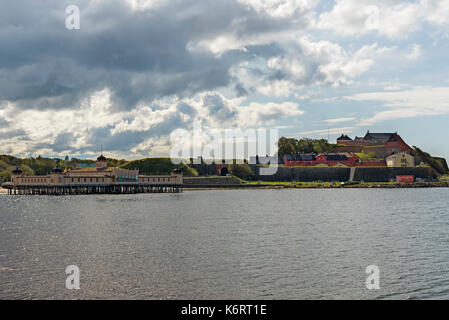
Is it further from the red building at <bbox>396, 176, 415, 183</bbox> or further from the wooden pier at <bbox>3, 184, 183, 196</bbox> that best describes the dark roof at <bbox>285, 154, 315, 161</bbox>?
the wooden pier at <bbox>3, 184, 183, 196</bbox>

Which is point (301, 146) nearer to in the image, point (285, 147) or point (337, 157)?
point (285, 147)

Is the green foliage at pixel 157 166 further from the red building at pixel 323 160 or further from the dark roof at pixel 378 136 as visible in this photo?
the dark roof at pixel 378 136

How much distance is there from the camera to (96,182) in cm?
13125

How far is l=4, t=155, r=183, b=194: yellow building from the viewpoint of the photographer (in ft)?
424

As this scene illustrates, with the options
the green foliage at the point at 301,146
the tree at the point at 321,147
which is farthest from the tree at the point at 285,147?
the tree at the point at 321,147


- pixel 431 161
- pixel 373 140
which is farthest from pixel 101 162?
pixel 431 161

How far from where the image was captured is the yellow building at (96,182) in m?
129

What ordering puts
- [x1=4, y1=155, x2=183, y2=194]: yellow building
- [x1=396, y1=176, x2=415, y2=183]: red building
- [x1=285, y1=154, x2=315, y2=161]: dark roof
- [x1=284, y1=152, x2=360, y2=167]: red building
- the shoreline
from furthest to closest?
[x1=285, y1=154, x2=315, y2=161]: dark roof
[x1=284, y1=152, x2=360, y2=167]: red building
[x1=396, y1=176, x2=415, y2=183]: red building
the shoreline
[x1=4, y1=155, x2=183, y2=194]: yellow building

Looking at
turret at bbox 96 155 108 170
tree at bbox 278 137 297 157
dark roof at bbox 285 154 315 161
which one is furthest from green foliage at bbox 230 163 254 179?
turret at bbox 96 155 108 170

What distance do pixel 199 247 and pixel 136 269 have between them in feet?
26.1

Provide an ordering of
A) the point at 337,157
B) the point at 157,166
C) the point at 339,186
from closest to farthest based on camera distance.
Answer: the point at 339,186
the point at 337,157
the point at 157,166

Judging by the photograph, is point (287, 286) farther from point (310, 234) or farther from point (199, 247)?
point (310, 234)

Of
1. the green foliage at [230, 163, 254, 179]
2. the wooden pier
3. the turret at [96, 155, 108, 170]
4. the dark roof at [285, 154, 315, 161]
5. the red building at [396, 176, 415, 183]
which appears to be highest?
the dark roof at [285, 154, 315, 161]
